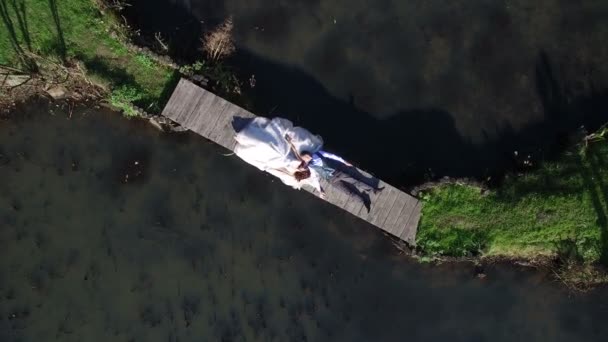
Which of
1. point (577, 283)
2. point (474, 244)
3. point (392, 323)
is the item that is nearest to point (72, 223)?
point (392, 323)

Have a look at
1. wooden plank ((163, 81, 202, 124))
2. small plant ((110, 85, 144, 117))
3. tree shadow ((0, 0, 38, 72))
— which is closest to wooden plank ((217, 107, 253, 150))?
wooden plank ((163, 81, 202, 124))

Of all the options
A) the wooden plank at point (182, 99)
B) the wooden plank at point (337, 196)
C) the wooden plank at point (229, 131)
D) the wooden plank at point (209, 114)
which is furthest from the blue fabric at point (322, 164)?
the wooden plank at point (182, 99)

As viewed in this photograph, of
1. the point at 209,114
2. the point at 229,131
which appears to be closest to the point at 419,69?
the point at 229,131

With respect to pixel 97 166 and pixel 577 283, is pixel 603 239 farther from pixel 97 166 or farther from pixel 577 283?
pixel 97 166

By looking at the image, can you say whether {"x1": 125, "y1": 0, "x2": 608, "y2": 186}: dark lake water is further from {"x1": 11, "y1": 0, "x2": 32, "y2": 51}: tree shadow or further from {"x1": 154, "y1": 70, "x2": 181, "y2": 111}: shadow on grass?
{"x1": 11, "y1": 0, "x2": 32, "y2": 51}: tree shadow

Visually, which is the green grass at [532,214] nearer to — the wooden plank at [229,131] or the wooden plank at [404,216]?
the wooden plank at [404,216]

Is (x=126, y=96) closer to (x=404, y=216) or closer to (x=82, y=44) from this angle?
(x=82, y=44)
